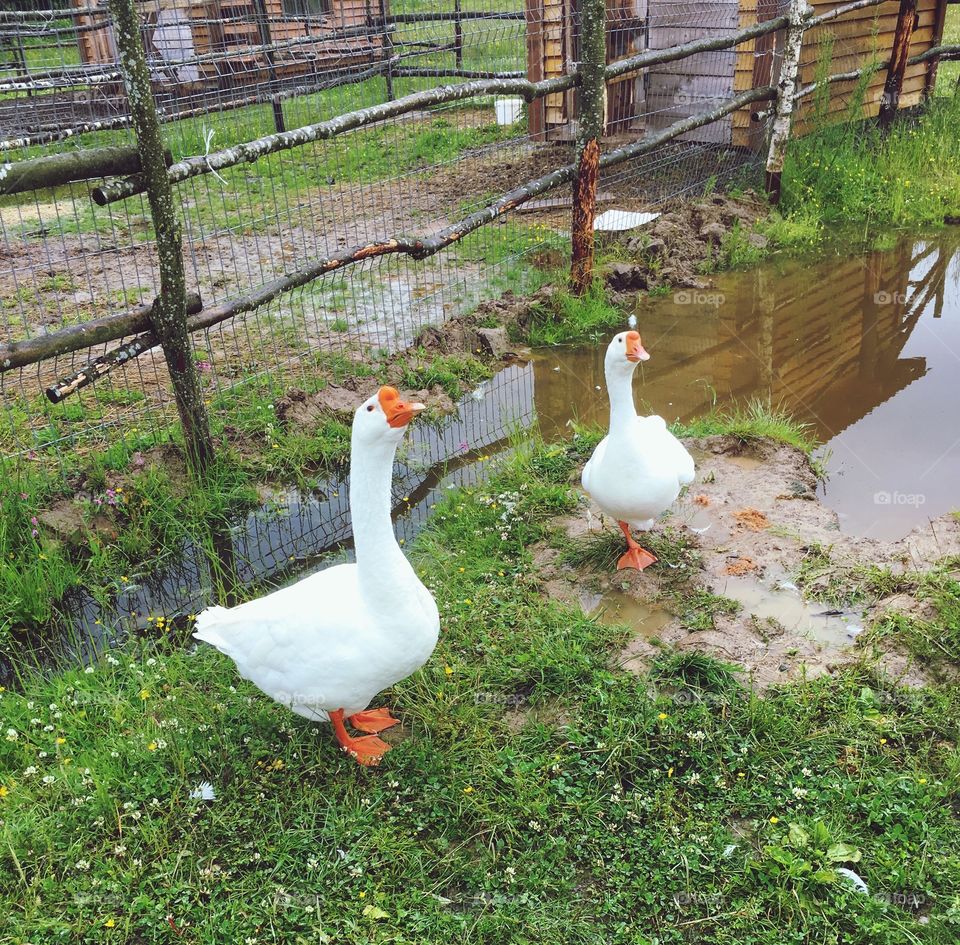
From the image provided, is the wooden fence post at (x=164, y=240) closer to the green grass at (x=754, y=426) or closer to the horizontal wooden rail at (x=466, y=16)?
the green grass at (x=754, y=426)

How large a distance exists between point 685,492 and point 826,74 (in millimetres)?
7496

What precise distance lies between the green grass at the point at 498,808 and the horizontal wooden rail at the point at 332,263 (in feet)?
5.22

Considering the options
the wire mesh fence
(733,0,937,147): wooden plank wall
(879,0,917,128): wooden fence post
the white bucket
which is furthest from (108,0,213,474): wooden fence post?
(879,0,917,128): wooden fence post

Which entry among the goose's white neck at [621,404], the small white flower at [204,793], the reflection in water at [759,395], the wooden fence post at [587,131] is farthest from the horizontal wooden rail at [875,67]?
the small white flower at [204,793]

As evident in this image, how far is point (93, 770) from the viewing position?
3.11 meters

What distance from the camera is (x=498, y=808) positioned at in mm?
2996

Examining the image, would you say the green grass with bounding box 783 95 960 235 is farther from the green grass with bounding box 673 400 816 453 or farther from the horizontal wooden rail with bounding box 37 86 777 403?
the green grass with bounding box 673 400 816 453

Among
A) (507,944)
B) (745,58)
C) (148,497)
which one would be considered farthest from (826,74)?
(507,944)

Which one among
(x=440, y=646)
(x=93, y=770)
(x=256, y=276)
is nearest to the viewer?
(x=93, y=770)

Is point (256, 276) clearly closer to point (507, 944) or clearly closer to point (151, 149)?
point (151, 149)

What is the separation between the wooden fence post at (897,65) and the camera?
1047 cm

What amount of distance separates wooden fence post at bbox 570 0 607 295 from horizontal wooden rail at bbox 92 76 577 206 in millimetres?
181

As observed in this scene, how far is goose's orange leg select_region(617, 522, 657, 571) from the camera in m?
4.12

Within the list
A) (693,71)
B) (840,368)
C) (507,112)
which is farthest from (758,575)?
(507,112)
